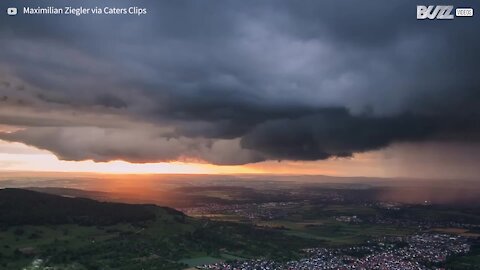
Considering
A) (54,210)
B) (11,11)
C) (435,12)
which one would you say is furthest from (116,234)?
(435,12)

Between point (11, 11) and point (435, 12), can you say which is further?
point (11, 11)

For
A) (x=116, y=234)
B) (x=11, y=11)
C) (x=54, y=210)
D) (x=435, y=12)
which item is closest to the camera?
(x=435, y=12)

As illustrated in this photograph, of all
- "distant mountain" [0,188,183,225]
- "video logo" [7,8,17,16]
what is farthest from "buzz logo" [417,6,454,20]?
"distant mountain" [0,188,183,225]

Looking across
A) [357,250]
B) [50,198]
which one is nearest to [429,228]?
[357,250]

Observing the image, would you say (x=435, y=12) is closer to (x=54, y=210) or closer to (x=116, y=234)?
(x=116, y=234)

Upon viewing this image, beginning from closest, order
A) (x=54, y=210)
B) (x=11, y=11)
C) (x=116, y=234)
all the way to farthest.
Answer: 1. (x=11, y=11)
2. (x=116, y=234)
3. (x=54, y=210)

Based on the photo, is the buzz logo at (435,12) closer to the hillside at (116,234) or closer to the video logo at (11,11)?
the video logo at (11,11)
